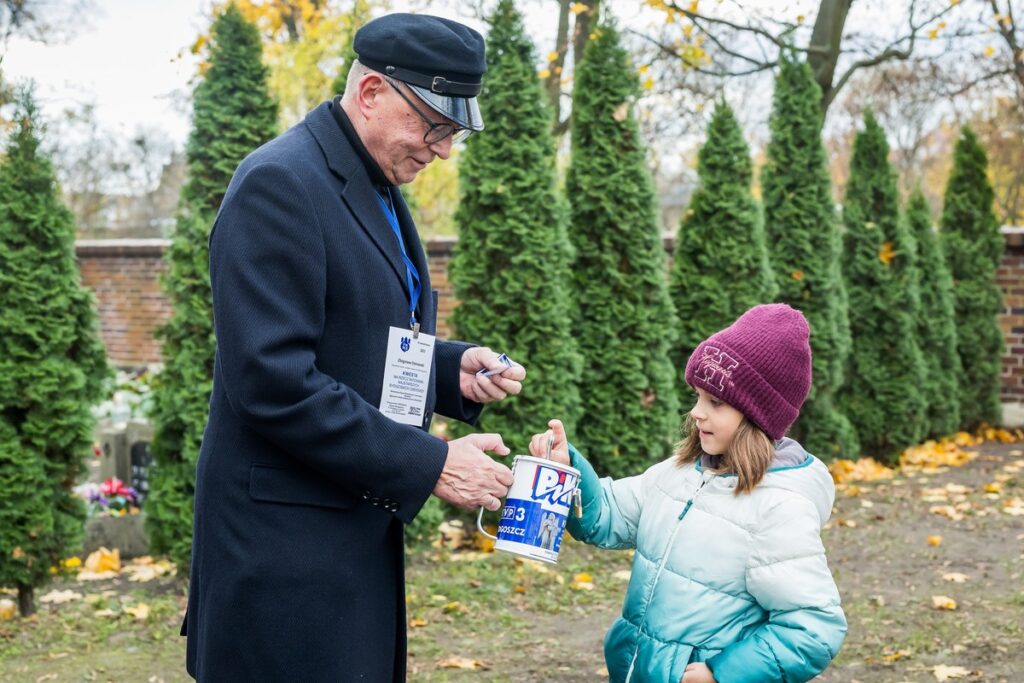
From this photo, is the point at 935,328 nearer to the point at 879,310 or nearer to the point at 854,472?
the point at 879,310

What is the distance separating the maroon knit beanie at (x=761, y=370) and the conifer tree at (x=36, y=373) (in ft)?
12.4

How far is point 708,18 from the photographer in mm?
12406

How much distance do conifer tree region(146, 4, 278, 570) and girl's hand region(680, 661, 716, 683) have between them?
396 cm

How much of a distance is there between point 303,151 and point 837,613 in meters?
1.49

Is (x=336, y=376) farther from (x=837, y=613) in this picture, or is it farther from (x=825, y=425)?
(x=825, y=425)

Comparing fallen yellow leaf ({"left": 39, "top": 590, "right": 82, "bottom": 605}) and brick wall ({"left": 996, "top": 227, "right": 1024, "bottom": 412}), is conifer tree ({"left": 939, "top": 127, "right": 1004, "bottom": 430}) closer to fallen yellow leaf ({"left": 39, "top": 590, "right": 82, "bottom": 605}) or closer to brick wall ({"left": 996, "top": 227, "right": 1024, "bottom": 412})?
brick wall ({"left": 996, "top": 227, "right": 1024, "bottom": 412})

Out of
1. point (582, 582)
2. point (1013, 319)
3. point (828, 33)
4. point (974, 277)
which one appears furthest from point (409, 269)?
point (828, 33)

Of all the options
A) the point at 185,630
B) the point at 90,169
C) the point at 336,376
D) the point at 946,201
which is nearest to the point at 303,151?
the point at 336,376

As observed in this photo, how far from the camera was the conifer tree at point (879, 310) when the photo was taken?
31.8 feet

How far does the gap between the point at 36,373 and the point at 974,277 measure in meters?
9.39

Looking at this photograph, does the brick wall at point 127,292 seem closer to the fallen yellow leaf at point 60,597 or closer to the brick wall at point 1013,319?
the fallen yellow leaf at point 60,597

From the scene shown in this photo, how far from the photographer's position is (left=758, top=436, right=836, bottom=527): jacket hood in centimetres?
237

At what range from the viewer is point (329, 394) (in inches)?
79.0

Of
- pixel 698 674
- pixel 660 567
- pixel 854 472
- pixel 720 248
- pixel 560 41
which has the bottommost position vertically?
pixel 854 472
